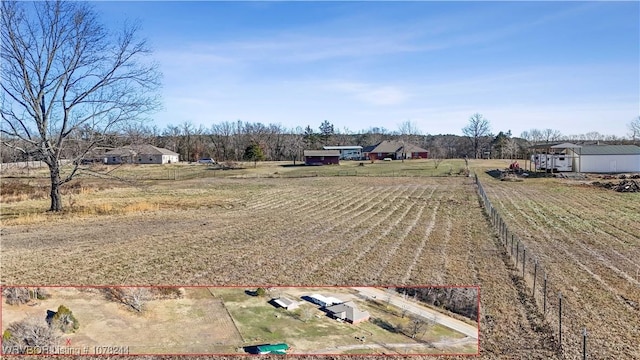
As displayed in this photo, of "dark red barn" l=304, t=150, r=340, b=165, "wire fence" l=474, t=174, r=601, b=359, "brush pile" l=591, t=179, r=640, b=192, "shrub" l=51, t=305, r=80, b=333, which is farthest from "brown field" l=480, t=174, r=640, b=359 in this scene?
"dark red barn" l=304, t=150, r=340, b=165

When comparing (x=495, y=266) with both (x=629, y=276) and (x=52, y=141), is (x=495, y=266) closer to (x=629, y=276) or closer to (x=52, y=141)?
(x=629, y=276)

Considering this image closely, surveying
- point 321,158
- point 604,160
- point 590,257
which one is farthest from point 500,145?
point 590,257

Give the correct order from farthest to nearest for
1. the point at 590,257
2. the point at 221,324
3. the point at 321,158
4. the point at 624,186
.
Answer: the point at 321,158, the point at 624,186, the point at 590,257, the point at 221,324

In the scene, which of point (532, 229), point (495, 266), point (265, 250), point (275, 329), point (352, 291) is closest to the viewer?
point (275, 329)

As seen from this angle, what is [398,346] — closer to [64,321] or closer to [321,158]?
[64,321]

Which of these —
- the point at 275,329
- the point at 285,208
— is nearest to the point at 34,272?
the point at 275,329

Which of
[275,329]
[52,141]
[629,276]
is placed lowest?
[629,276]
